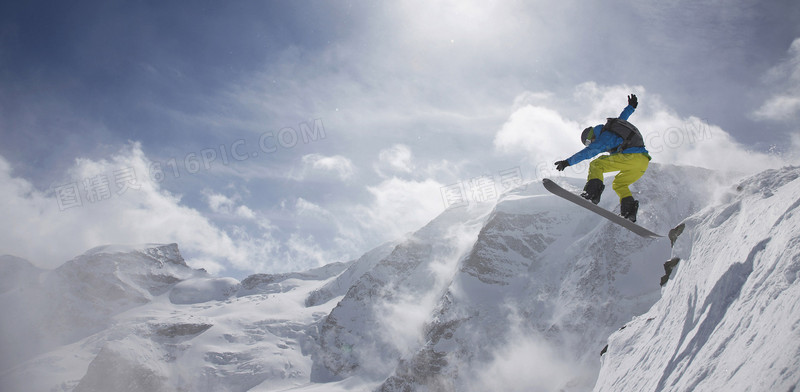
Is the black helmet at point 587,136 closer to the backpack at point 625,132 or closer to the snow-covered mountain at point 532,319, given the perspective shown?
the backpack at point 625,132

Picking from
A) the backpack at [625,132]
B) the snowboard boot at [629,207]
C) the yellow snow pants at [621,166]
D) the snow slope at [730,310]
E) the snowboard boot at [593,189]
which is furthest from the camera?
the snowboard boot at [629,207]

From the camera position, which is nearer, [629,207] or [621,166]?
[621,166]

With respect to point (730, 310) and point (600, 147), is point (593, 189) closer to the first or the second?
point (600, 147)

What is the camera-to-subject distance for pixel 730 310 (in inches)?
224

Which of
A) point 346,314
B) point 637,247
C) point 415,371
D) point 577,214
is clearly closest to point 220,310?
point 346,314

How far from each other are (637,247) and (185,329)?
544 feet

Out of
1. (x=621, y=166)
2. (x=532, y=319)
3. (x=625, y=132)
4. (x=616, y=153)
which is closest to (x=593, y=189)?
(x=621, y=166)

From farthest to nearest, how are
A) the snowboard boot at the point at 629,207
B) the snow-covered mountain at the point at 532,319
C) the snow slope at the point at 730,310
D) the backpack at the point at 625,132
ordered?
1. the snowboard boot at the point at 629,207
2. the backpack at the point at 625,132
3. the snow-covered mountain at the point at 532,319
4. the snow slope at the point at 730,310

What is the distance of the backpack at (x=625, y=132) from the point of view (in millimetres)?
8359

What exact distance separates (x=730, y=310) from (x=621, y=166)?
3790 millimetres

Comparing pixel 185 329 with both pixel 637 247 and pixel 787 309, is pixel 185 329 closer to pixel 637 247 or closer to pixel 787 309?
pixel 637 247

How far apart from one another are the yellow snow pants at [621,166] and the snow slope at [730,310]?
6.84 feet

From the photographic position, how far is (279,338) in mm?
160500

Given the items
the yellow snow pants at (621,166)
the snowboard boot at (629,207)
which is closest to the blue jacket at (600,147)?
the yellow snow pants at (621,166)
